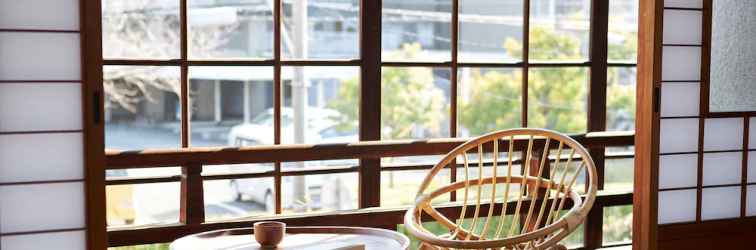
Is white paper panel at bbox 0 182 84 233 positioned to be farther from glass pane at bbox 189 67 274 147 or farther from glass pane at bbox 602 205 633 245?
glass pane at bbox 189 67 274 147

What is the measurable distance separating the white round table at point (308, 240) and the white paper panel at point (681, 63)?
1.65m

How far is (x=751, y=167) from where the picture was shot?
394 cm

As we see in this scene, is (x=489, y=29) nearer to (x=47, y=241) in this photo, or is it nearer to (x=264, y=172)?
(x=264, y=172)

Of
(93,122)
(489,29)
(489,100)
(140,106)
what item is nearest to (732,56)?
(489,29)

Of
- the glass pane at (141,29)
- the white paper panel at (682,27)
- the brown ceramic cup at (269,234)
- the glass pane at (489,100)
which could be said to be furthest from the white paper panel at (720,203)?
the glass pane at (141,29)

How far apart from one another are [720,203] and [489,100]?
12.6 feet

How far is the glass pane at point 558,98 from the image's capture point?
8.20 metres

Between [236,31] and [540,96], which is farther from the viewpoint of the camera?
[540,96]

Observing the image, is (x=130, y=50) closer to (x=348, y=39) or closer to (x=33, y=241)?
(x=348, y=39)

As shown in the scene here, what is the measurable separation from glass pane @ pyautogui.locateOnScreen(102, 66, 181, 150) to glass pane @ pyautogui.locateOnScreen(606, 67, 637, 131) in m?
4.41

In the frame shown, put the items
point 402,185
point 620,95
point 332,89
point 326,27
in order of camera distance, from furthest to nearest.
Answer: point 620,95 → point 332,89 → point 326,27 → point 402,185

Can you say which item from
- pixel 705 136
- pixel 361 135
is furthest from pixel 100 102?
pixel 705 136

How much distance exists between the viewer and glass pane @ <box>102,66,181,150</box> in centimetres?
788

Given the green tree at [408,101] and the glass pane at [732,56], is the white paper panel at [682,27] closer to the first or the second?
the glass pane at [732,56]
